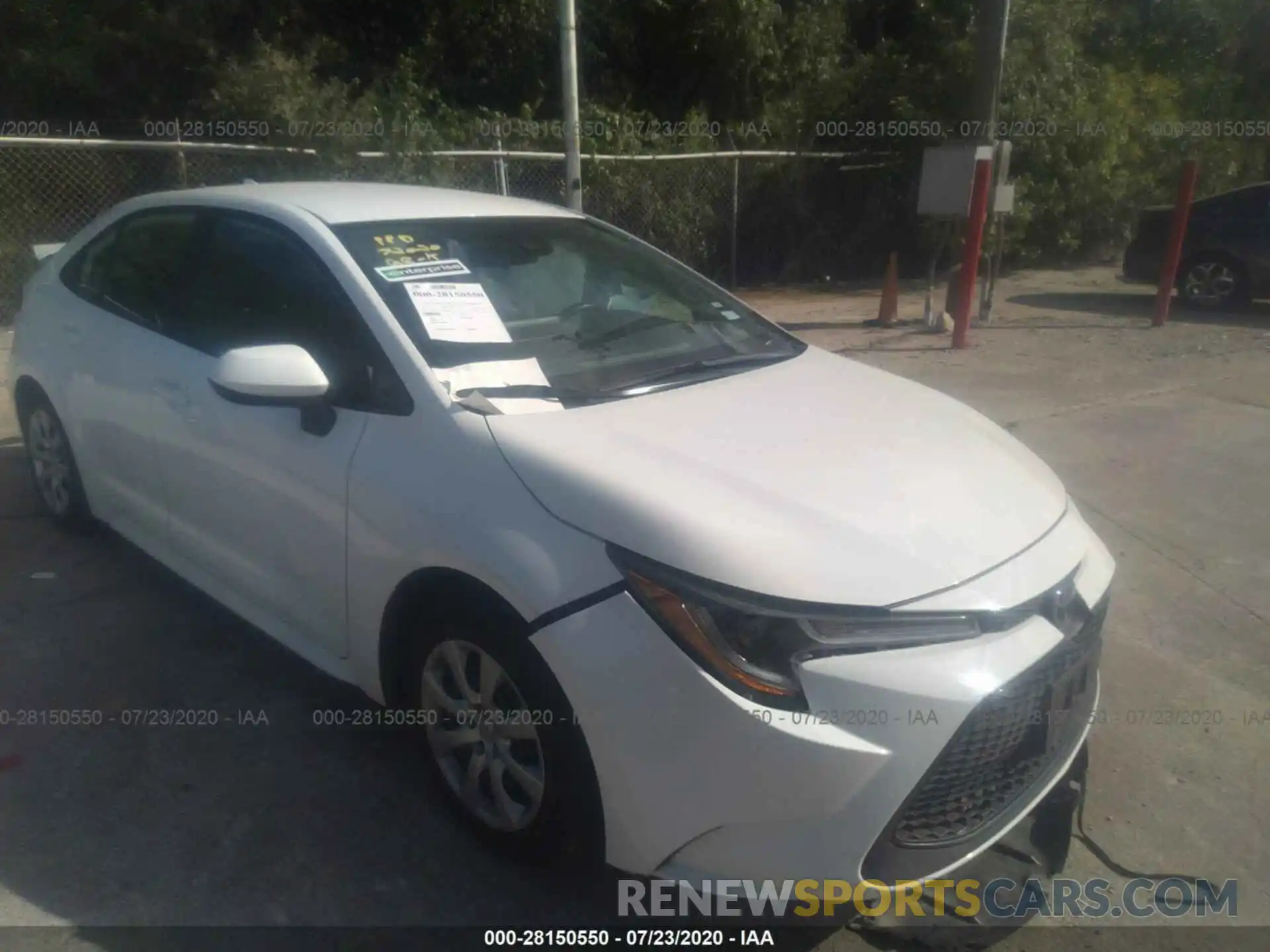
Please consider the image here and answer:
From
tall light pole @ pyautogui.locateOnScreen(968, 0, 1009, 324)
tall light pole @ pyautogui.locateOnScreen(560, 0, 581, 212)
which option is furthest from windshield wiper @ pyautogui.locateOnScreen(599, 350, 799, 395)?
tall light pole @ pyautogui.locateOnScreen(968, 0, 1009, 324)

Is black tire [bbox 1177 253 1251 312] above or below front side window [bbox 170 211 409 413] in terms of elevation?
below

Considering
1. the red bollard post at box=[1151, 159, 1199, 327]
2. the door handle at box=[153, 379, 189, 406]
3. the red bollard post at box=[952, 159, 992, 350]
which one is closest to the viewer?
the door handle at box=[153, 379, 189, 406]

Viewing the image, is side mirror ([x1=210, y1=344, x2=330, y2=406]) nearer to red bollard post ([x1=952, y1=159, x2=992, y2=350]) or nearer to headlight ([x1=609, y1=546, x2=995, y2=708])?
headlight ([x1=609, y1=546, x2=995, y2=708])

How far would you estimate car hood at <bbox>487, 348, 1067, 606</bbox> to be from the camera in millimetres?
2234

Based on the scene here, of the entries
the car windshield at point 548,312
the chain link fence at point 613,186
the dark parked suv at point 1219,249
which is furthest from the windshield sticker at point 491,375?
the dark parked suv at point 1219,249

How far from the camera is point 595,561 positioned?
2271 millimetres

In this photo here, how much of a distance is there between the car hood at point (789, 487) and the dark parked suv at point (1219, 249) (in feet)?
32.4

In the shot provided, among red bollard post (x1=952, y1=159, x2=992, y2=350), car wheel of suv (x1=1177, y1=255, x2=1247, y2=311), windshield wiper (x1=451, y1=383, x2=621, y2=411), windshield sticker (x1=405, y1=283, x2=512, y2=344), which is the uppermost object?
windshield sticker (x1=405, y1=283, x2=512, y2=344)

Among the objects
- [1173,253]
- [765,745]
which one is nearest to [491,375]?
[765,745]

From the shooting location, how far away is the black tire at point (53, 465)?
446 centimetres

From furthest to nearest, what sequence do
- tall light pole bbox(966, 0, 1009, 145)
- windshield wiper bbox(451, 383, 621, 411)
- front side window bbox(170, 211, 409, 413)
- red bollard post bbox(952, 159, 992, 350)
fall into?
tall light pole bbox(966, 0, 1009, 145) < red bollard post bbox(952, 159, 992, 350) < front side window bbox(170, 211, 409, 413) < windshield wiper bbox(451, 383, 621, 411)

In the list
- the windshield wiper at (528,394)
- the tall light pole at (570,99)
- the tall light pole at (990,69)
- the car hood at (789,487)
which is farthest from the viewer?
the tall light pole at (990,69)

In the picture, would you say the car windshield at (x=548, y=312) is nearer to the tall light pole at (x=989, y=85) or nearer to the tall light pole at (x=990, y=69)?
the tall light pole at (x=989, y=85)

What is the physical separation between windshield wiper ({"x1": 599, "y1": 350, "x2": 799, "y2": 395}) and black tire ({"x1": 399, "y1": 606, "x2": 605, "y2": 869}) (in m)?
0.78
